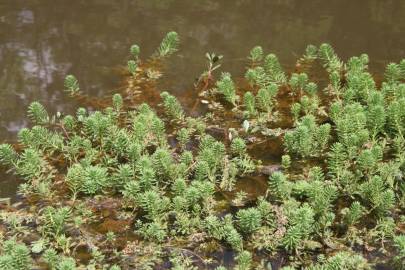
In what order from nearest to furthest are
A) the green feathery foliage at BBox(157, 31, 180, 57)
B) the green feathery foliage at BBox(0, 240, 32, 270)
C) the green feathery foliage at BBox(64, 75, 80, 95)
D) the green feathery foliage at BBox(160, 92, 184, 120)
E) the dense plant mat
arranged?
the green feathery foliage at BBox(0, 240, 32, 270)
the dense plant mat
the green feathery foliage at BBox(160, 92, 184, 120)
the green feathery foliage at BBox(64, 75, 80, 95)
the green feathery foliage at BBox(157, 31, 180, 57)

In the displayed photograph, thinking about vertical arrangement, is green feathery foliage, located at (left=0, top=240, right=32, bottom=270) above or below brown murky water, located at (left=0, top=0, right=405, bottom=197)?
below

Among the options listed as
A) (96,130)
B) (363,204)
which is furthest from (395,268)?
(96,130)

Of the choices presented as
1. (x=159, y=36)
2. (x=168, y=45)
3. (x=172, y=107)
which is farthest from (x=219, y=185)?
(x=159, y=36)

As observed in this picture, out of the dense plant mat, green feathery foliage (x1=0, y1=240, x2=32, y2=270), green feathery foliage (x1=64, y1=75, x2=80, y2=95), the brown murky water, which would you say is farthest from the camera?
the brown murky water

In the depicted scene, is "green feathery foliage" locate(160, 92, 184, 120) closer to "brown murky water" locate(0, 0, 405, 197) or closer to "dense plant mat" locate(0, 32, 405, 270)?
"dense plant mat" locate(0, 32, 405, 270)

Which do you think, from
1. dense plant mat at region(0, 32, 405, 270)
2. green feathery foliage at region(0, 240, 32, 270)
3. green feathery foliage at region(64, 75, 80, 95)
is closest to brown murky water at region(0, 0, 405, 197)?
green feathery foliage at region(64, 75, 80, 95)

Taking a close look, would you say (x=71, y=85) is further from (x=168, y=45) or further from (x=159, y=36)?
(x=159, y=36)
